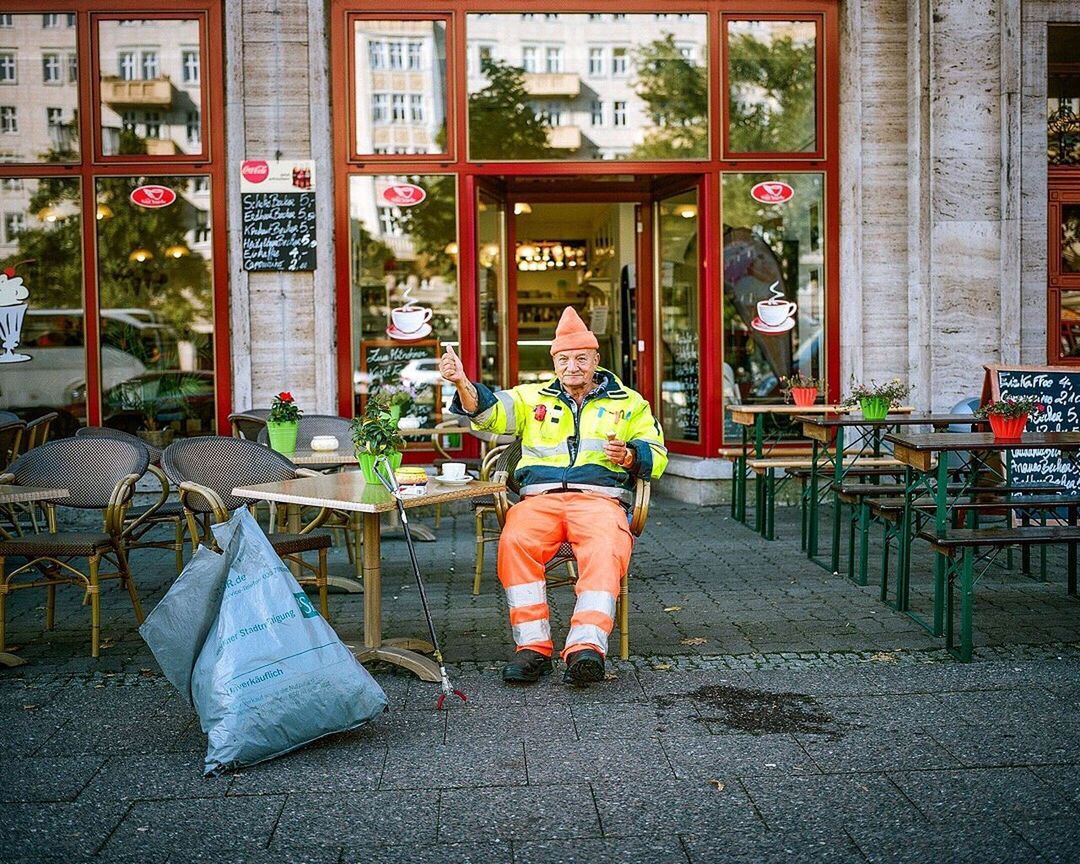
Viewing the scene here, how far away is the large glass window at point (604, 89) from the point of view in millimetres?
10703

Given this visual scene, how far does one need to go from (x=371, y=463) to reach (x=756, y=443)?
4510 millimetres

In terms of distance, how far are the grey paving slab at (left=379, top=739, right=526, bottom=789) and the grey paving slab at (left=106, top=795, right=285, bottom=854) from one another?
1.45 feet

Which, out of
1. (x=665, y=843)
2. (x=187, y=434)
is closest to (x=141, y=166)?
(x=187, y=434)

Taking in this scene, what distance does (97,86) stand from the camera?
34.1 ft

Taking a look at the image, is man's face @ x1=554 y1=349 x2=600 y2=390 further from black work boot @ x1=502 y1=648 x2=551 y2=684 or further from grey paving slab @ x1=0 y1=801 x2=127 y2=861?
grey paving slab @ x1=0 y1=801 x2=127 y2=861

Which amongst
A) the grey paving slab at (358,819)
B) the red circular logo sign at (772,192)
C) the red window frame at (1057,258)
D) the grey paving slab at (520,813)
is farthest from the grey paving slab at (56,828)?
the red window frame at (1057,258)

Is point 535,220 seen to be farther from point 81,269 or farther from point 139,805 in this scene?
point 139,805

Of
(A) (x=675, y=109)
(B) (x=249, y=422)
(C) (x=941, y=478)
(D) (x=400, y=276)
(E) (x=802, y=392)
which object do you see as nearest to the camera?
(C) (x=941, y=478)

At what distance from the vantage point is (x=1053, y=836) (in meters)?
3.79

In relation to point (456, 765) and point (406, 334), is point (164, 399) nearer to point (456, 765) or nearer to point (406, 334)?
point (406, 334)

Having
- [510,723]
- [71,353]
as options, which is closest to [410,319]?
[71,353]

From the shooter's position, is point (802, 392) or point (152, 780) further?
point (802, 392)

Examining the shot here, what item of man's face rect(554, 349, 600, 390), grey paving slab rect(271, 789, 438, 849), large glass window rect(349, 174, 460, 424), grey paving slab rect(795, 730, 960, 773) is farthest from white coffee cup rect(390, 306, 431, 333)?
grey paving slab rect(271, 789, 438, 849)

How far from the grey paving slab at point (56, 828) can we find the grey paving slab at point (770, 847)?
1.82m
